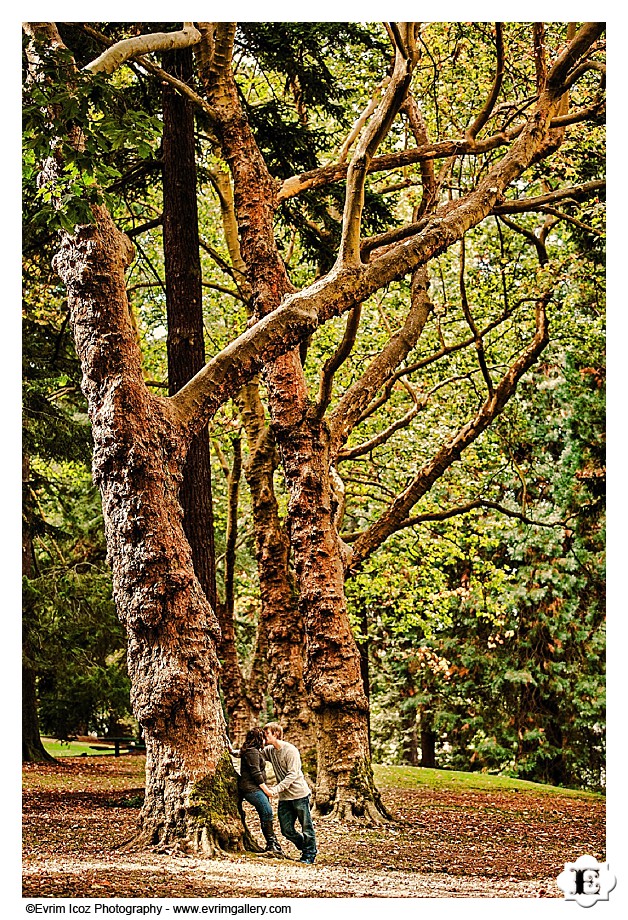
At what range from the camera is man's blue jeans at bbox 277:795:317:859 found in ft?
22.9

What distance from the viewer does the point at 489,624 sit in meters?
19.8

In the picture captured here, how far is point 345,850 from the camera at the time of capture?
771 centimetres

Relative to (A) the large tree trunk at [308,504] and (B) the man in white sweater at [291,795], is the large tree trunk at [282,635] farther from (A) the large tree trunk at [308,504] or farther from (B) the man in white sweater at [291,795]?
(B) the man in white sweater at [291,795]

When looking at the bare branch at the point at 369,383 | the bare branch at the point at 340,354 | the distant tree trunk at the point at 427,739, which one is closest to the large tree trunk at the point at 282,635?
the bare branch at the point at 369,383

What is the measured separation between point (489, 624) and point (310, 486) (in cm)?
1132

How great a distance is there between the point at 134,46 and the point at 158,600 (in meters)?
3.76

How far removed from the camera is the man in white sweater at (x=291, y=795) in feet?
22.8

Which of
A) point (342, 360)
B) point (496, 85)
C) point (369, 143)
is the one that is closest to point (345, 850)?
point (342, 360)

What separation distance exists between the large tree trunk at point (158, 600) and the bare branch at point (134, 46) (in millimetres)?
1185

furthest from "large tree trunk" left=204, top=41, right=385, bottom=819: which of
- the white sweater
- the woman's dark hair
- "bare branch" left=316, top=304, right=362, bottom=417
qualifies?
the woman's dark hair

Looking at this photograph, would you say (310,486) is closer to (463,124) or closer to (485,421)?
(485,421)

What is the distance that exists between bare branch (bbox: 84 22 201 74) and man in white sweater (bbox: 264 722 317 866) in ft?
15.4

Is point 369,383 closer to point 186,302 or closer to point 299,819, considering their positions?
point 186,302
